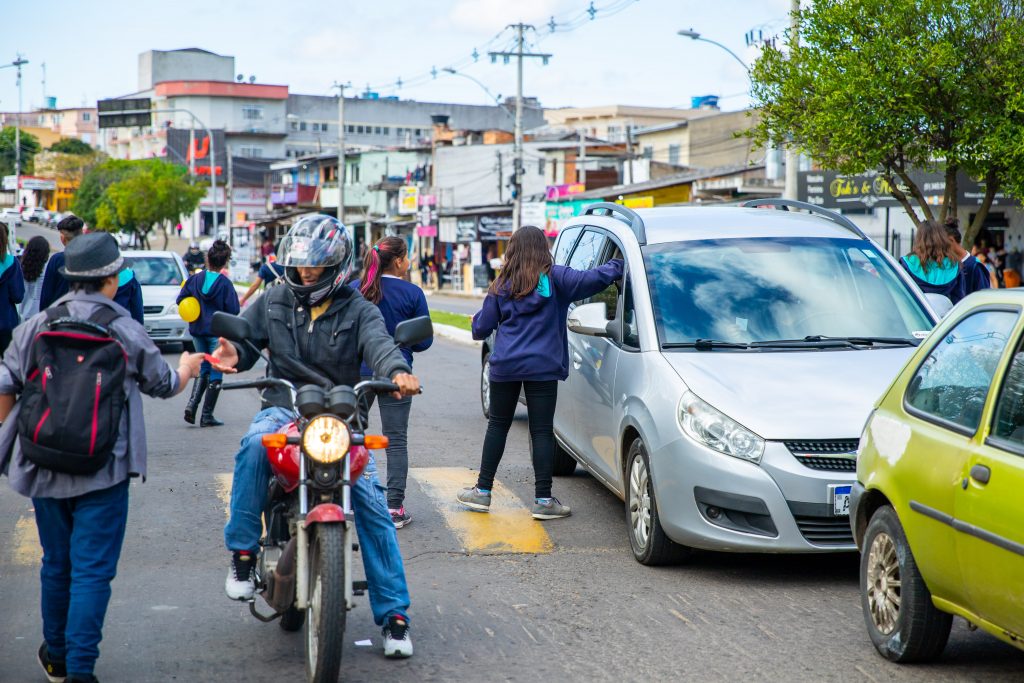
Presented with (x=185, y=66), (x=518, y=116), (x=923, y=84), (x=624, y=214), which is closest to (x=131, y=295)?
(x=624, y=214)

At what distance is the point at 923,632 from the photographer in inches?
186

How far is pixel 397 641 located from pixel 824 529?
2.15 metres

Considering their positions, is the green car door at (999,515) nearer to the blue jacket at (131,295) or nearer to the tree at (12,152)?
the blue jacket at (131,295)

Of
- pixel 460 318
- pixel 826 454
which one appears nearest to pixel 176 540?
pixel 826 454

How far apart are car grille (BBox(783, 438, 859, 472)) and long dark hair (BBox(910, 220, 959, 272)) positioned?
13.4ft

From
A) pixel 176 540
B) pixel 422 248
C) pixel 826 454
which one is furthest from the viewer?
pixel 422 248

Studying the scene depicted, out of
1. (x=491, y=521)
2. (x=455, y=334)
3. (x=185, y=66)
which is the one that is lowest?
(x=455, y=334)

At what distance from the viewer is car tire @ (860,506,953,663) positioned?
4727 millimetres

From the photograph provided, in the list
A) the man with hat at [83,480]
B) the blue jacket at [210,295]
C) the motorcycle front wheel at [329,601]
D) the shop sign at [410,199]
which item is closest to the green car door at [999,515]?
the motorcycle front wheel at [329,601]

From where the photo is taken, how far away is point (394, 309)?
7.50 meters

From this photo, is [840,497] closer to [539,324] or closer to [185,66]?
[539,324]

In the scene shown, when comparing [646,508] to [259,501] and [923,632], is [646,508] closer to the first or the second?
[923,632]

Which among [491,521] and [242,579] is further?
[491,521]

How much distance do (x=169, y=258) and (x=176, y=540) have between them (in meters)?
15.6
